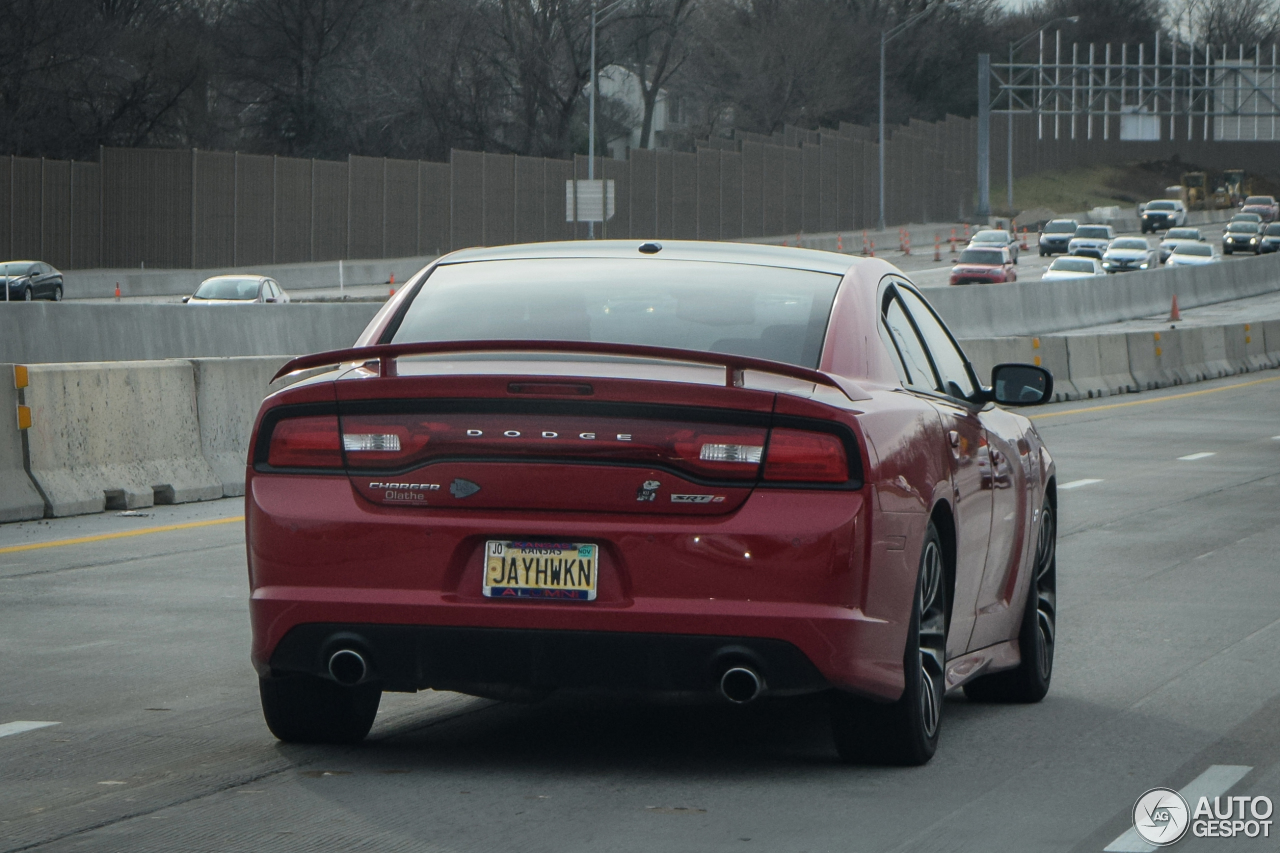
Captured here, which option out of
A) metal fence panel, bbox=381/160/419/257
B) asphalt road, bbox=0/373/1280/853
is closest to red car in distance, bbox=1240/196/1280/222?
metal fence panel, bbox=381/160/419/257

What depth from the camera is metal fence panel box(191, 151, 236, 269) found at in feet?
180

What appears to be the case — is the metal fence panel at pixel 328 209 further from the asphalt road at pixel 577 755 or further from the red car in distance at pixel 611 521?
the red car in distance at pixel 611 521

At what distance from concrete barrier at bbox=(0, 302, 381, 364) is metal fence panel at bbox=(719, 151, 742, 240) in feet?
162

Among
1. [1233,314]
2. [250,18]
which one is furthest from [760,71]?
[1233,314]

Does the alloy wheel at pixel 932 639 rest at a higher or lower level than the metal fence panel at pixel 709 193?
lower

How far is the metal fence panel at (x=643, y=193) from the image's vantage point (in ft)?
237

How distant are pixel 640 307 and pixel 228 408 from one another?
32.5ft

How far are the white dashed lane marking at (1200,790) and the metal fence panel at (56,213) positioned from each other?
47.2 m

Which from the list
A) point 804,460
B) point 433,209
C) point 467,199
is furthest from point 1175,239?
point 804,460

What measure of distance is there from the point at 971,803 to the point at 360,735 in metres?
1.88

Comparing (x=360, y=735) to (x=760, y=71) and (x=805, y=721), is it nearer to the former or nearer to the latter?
(x=805, y=721)

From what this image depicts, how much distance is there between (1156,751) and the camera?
6586 millimetres

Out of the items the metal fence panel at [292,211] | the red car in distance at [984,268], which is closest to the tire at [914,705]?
the metal fence panel at [292,211]

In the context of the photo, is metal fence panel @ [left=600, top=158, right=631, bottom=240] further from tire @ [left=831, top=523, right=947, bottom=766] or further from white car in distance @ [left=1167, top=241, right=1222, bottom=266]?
tire @ [left=831, top=523, right=947, bottom=766]
